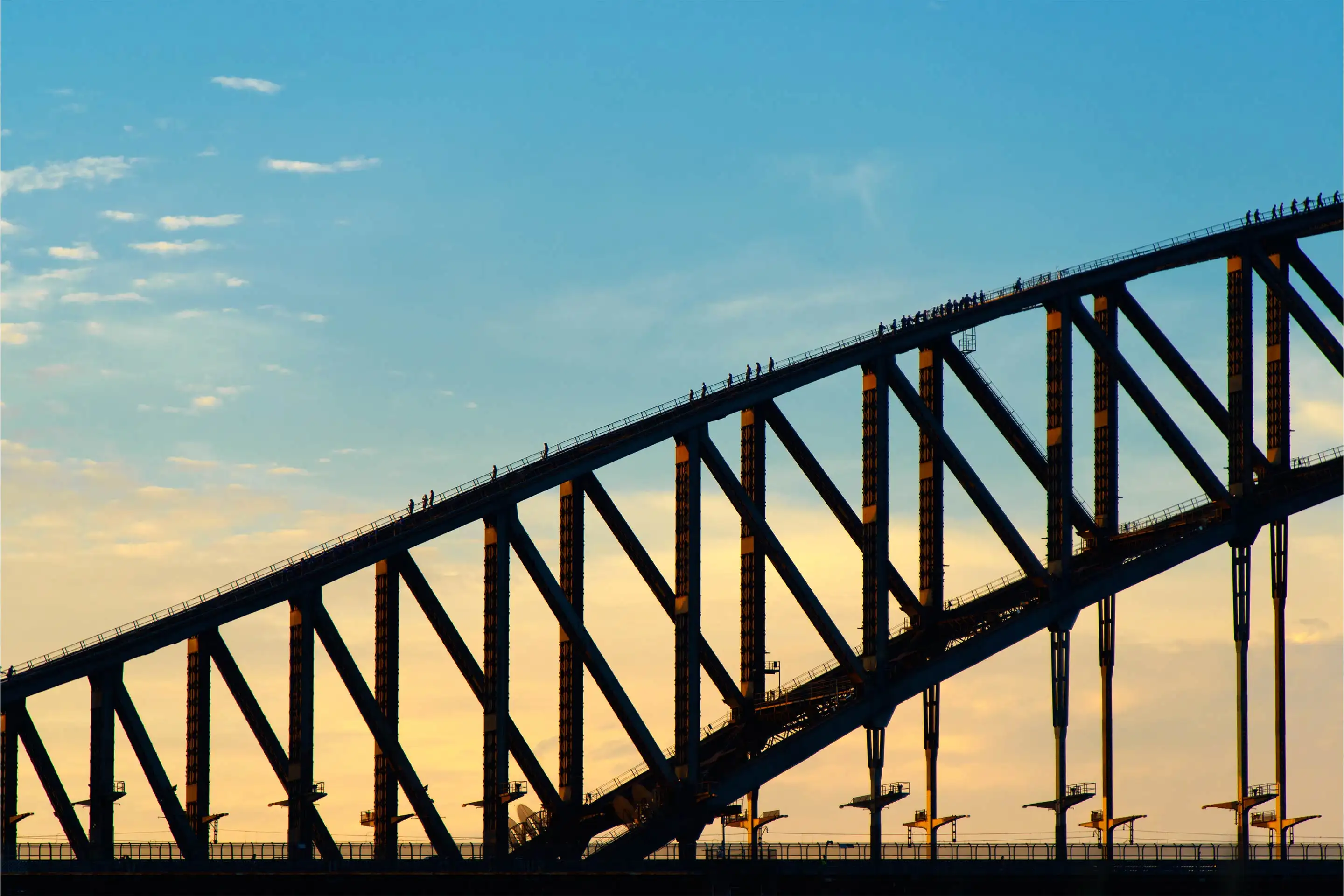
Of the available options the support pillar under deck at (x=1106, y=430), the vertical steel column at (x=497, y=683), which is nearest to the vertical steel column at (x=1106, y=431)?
the support pillar under deck at (x=1106, y=430)

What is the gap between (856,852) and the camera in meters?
122

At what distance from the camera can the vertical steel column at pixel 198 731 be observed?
11512 centimetres

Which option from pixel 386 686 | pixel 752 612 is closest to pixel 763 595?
pixel 752 612

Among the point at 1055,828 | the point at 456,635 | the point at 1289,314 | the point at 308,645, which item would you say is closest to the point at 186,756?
the point at 308,645

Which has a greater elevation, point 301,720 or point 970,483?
point 970,483

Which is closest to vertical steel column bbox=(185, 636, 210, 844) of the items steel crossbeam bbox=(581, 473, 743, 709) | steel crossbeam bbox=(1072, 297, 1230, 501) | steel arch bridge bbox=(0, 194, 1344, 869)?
steel arch bridge bbox=(0, 194, 1344, 869)

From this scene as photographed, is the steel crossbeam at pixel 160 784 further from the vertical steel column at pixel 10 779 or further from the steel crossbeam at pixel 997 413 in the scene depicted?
the steel crossbeam at pixel 997 413

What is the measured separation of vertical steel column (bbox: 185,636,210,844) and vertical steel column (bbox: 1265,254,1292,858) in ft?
212

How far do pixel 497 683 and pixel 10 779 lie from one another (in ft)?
90.2

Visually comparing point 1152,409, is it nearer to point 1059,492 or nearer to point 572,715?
point 1059,492

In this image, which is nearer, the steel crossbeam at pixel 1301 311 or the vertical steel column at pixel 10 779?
the vertical steel column at pixel 10 779

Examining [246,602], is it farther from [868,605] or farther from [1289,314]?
[1289,314]

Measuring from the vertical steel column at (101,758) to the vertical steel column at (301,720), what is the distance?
32.1ft

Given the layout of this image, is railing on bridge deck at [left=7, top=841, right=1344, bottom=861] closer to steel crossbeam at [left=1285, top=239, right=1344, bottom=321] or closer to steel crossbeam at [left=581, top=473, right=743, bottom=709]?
steel crossbeam at [left=581, top=473, right=743, bottom=709]
